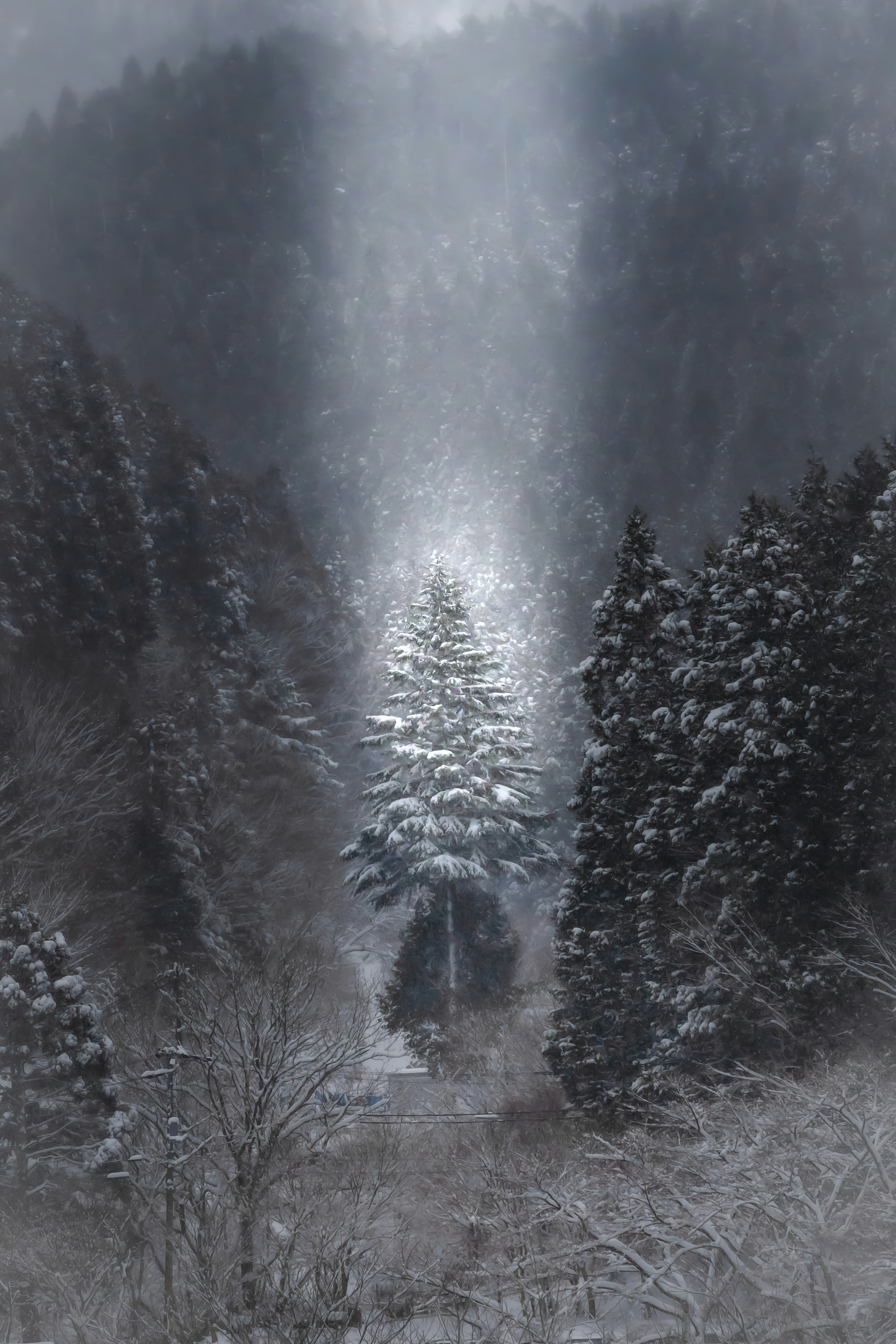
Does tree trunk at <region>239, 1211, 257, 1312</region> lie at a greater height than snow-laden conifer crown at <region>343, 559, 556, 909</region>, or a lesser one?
lesser

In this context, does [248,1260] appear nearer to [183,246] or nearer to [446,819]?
[446,819]

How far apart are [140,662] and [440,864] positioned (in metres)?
19.0

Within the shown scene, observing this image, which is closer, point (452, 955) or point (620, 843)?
point (620, 843)

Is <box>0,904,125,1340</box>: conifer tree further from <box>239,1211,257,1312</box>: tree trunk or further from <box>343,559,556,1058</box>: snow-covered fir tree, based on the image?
<box>343,559,556,1058</box>: snow-covered fir tree

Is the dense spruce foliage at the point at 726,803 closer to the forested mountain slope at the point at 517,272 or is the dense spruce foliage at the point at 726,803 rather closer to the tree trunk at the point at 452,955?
the tree trunk at the point at 452,955

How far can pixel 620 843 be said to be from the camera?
946 inches

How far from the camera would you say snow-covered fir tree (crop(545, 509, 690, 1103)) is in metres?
22.8

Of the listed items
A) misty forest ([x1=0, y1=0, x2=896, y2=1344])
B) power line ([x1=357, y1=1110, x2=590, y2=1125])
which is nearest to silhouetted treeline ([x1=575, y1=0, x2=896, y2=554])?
misty forest ([x1=0, y1=0, x2=896, y2=1344])

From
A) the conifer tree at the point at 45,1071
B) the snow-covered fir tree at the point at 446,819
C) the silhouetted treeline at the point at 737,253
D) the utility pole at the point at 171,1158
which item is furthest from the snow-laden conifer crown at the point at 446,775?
the silhouetted treeline at the point at 737,253

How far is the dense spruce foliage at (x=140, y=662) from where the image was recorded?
31.4 meters

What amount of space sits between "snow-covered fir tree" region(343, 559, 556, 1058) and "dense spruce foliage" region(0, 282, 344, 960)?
20.1ft

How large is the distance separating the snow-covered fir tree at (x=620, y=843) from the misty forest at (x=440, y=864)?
0.10 meters

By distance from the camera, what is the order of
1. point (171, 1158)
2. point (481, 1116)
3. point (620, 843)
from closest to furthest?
point (171, 1158) → point (620, 843) → point (481, 1116)

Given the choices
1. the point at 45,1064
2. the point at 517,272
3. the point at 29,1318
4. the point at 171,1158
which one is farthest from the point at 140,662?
the point at 517,272
